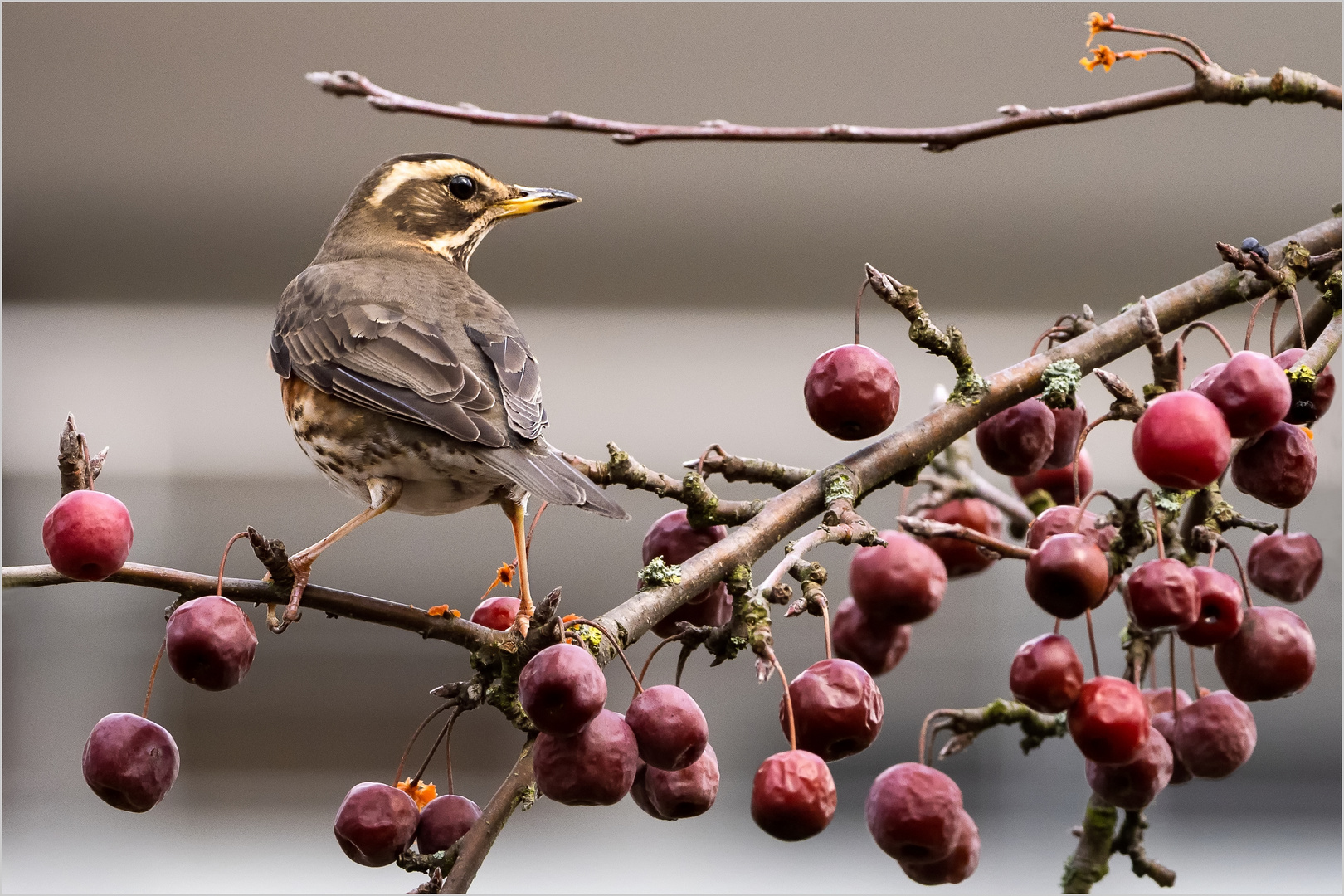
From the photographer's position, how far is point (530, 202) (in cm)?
140

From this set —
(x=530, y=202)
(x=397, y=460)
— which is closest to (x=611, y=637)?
(x=397, y=460)

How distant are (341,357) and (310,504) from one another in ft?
10.3

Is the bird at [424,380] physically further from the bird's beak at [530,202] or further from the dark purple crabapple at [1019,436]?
the dark purple crabapple at [1019,436]

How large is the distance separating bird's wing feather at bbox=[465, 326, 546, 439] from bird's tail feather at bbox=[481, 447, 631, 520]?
0.15 ft

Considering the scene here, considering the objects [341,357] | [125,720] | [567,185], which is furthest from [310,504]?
[125,720]

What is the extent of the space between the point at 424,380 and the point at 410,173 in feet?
1.46

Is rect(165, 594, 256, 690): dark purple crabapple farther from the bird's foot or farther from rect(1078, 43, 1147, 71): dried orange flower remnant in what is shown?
rect(1078, 43, 1147, 71): dried orange flower remnant

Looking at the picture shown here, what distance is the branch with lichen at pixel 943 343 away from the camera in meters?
0.93

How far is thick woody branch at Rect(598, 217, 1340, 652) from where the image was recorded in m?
0.83

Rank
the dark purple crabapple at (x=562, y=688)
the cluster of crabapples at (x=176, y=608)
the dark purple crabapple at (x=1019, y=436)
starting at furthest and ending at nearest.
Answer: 1. the dark purple crabapple at (x=1019, y=436)
2. the cluster of crabapples at (x=176, y=608)
3. the dark purple crabapple at (x=562, y=688)

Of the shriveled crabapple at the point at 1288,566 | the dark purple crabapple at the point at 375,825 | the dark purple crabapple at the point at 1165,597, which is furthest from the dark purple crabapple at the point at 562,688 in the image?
the shriveled crabapple at the point at 1288,566

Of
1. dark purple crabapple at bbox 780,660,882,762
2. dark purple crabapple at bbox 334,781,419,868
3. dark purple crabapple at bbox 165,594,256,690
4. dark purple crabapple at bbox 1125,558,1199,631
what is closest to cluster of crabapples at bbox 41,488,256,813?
dark purple crabapple at bbox 165,594,256,690

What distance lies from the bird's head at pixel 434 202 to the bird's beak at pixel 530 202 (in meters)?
0.01

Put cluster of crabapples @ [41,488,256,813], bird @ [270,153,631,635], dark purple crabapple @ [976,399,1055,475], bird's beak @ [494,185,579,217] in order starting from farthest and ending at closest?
bird's beak @ [494,185,579,217] < bird @ [270,153,631,635] < dark purple crabapple @ [976,399,1055,475] < cluster of crabapples @ [41,488,256,813]
